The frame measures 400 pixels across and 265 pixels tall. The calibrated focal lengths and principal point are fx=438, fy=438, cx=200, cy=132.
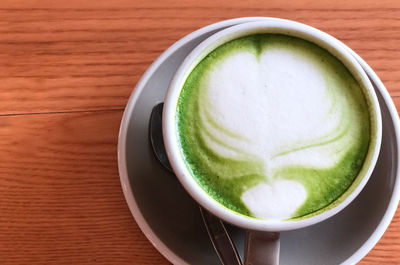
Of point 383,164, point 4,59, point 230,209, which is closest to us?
point 230,209

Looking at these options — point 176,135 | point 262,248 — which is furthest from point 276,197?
point 176,135

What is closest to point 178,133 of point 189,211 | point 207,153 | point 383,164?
point 207,153

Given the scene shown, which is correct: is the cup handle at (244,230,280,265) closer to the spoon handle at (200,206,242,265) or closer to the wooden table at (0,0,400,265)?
the spoon handle at (200,206,242,265)

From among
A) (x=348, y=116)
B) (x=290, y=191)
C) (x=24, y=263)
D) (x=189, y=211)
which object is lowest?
(x=24, y=263)

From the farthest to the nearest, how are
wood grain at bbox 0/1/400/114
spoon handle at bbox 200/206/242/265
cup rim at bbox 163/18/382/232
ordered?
wood grain at bbox 0/1/400/114
spoon handle at bbox 200/206/242/265
cup rim at bbox 163/18/382/232

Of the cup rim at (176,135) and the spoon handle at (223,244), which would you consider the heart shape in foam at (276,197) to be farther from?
the spoon handle at (223,244)

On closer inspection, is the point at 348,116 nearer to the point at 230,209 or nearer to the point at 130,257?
the point at 230,209

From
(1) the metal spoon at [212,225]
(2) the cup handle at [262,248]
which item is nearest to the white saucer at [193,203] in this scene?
(1) the metal spoon at [212,225]

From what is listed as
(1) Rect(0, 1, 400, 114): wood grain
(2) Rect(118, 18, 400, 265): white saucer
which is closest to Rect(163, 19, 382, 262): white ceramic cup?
(2) Rect(118, 18, 400, 265): white saucer
